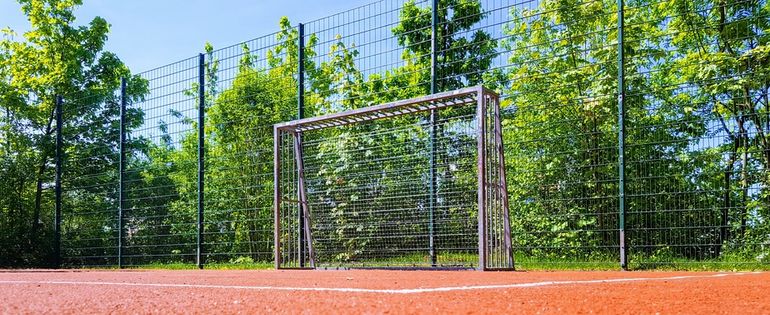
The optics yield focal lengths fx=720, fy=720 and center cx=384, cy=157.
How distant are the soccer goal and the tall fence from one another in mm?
268

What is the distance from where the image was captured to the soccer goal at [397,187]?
5.95 m

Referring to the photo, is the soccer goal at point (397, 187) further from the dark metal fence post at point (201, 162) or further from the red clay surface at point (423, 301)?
the red clay surface at point (423, 301)

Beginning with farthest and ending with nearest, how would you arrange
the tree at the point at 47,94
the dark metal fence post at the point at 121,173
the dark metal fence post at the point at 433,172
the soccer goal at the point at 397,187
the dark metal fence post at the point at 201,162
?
the tree at the point at 47,94 → the dark metal fence post at the point at 121,173 → the dark metal fence post at the point at 201,162 → the dark metal fence post at the point at 433,172 → the soccer goal at the point at 397,187

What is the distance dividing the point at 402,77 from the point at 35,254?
718cm

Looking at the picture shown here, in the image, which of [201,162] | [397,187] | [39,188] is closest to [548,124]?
[397,187]

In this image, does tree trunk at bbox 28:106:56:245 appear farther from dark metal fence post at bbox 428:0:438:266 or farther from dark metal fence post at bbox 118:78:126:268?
dark metal fence post at bbox 428:0:438:266

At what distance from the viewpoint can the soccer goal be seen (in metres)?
5.95

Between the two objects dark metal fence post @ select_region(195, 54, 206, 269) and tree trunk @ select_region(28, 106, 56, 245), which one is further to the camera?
tree trunk @ select_region(28, 106, 56, 245)

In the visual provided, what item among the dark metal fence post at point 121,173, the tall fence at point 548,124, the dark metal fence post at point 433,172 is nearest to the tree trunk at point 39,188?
the tall fence at point 548,124

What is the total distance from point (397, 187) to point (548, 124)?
59.6 inches

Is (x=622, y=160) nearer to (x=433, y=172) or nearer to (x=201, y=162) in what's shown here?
(x=433, y=172)

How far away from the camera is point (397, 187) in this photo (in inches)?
265

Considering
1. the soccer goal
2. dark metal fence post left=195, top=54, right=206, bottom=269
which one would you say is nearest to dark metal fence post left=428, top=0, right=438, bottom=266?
the soccer goal

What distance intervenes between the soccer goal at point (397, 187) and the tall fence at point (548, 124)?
0.27 metres
